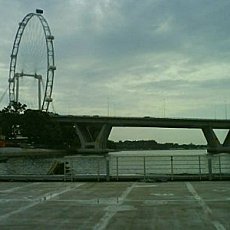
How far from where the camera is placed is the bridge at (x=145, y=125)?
120 meters

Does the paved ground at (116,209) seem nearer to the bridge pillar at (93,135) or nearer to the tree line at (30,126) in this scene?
the bridge pillar at (93,135)

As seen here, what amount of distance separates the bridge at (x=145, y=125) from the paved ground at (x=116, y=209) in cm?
9943

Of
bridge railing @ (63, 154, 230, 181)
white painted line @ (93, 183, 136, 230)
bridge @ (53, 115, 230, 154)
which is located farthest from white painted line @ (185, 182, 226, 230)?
bridge @ (53, 115, 230, 154)

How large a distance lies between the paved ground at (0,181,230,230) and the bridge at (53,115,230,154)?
9943 cm

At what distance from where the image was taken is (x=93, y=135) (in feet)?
475

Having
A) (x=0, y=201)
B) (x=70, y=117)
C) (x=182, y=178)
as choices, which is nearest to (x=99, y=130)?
(x=70, y=117)

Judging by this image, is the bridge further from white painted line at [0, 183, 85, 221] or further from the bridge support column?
white painted line at [0, 183, 85, 221]

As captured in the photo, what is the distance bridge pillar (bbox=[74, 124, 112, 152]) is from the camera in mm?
127188

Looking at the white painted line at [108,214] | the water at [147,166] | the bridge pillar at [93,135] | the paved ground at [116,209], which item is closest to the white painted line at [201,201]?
the paved ground at [116,209]

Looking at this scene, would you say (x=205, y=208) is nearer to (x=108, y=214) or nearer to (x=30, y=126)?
(x=108, y=214)

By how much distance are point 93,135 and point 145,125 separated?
83.9 feet

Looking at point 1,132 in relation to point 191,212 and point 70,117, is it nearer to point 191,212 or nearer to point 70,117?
point 70,117

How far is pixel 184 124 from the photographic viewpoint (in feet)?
394

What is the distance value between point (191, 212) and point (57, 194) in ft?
24.0
